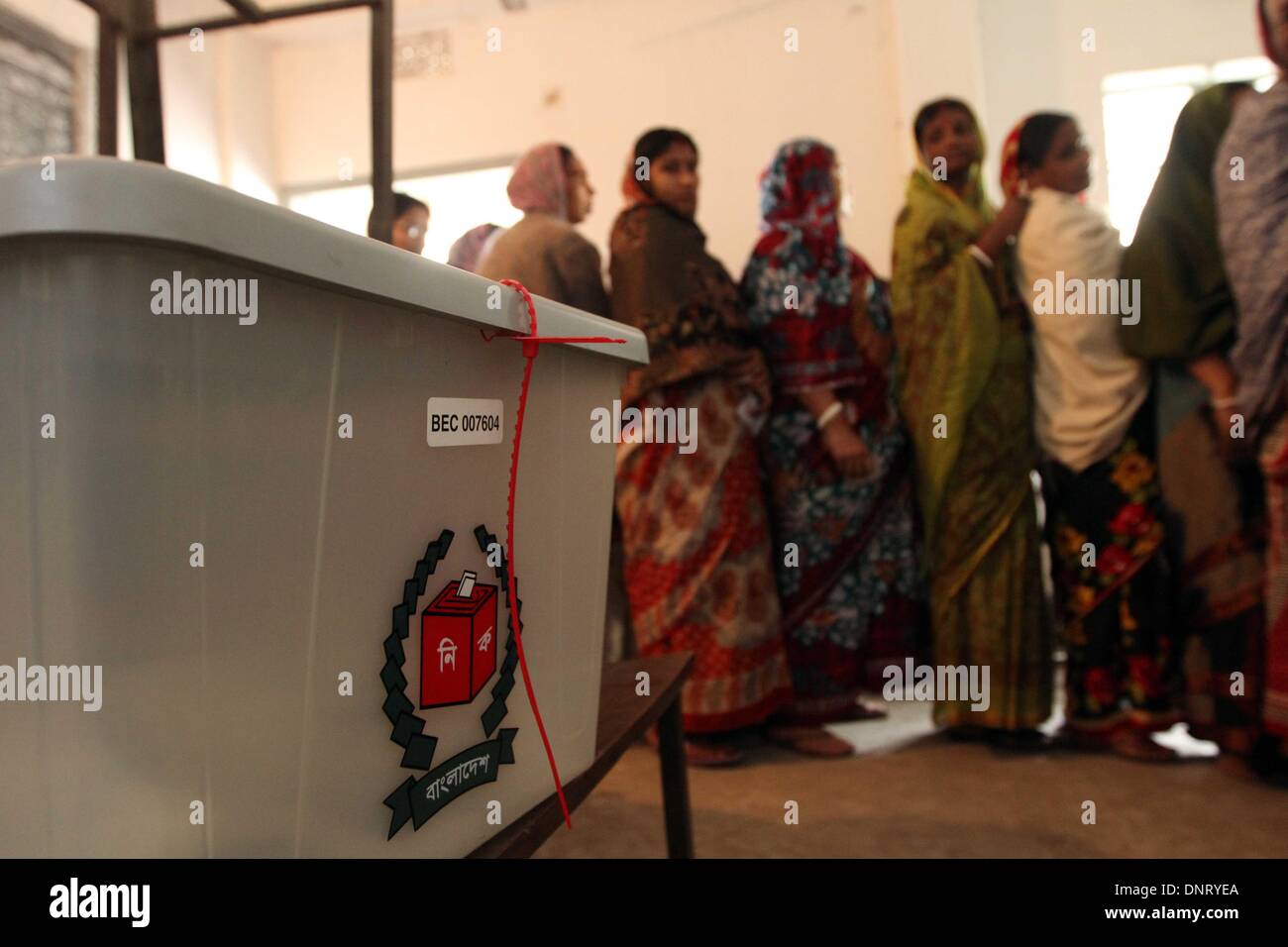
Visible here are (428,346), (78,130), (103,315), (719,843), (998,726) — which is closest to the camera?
(103,315)

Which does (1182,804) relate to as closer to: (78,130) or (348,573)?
(348,573)

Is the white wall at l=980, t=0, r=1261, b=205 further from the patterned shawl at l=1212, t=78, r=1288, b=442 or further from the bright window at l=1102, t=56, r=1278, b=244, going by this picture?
the patterned shawl at l=1212, t=78, r=1288, b=442

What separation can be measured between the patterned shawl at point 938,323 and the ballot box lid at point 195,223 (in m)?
1.28

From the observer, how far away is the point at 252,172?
3.31 metres

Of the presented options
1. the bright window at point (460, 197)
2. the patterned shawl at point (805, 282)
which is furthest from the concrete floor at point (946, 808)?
the bright window at point (460, 197)

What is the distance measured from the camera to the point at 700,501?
4.88 feet

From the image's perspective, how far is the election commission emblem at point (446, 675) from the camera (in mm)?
409

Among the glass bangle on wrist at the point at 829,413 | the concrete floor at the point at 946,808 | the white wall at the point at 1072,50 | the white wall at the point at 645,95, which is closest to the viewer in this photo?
the concrete floor at the point at 946,808

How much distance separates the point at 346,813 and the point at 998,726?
136 centimetres

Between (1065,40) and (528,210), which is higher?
(1065,40)

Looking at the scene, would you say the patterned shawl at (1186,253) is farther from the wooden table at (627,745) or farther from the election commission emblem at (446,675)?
the election commission emblem at (446,675)

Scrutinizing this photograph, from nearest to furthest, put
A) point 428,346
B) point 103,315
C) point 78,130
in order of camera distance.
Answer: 1. point 103,315
2. point 428,346
3. point 78,130

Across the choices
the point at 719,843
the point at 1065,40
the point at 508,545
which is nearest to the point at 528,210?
the point at 719,843
